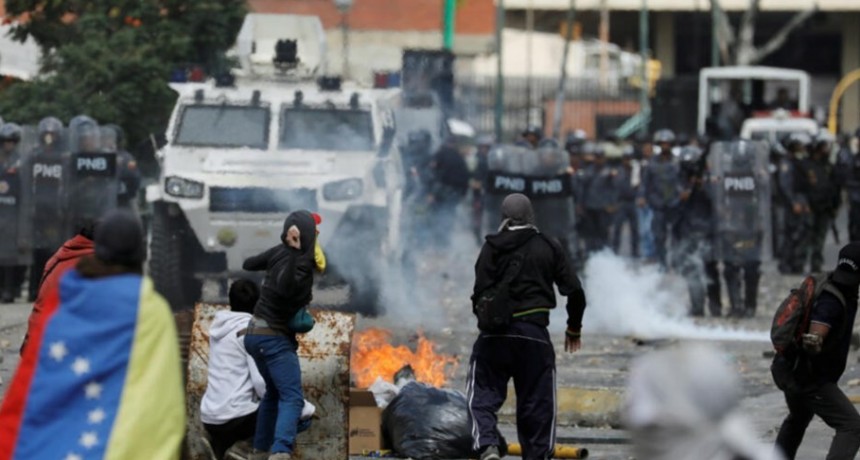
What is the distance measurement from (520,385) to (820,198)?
14.6 m

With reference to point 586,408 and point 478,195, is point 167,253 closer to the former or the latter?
point 586,408

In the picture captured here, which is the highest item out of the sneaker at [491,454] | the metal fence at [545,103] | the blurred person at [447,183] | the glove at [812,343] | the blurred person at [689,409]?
the blurred person at [689,409]

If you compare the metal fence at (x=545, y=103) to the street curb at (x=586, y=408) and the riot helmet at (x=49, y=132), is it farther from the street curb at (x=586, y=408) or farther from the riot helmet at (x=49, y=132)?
the street curb at (x=586, y=408)

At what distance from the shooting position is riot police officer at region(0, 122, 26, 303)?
20.2 m

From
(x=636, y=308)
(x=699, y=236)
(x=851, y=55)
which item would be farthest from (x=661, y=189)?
(x=851, y=55)

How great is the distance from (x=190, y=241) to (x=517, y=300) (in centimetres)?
956

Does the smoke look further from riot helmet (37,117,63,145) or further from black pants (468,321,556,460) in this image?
black pants (468,321,556,460)

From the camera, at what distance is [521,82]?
178ft

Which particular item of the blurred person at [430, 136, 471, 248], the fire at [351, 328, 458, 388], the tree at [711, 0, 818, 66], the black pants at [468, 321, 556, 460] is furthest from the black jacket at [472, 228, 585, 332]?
the tree at [711, 0, 818, 66]

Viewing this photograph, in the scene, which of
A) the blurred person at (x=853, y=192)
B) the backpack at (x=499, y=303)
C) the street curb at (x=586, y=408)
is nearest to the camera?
the backpack at (x=499, y=303)

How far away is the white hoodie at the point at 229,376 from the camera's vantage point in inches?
403

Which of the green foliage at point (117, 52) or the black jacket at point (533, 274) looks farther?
the green foliage at point (117, 52)

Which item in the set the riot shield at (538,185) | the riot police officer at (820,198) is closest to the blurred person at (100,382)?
the riot shield at (538,185)

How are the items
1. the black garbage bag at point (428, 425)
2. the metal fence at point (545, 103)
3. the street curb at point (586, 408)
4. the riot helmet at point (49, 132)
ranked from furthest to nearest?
the metal fence at point (545, 103) < the riot helmet at point (49, 132) < the street curb at point (586, 408) < the black garbage bag at point (428, 425)
